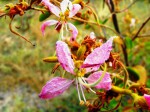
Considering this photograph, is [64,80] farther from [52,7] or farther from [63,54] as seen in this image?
[52,7]

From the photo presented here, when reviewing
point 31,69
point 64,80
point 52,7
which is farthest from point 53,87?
point 31,69

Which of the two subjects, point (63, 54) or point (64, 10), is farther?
point (64, 10)

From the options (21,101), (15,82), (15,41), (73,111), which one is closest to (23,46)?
(15,41)

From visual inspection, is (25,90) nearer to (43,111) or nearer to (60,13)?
(43,111)

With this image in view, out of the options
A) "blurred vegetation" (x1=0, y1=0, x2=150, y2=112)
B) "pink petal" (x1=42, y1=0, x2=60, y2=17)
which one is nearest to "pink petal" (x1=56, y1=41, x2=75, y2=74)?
"pink petal" (x1=42, y1=0, x2=60, y2=17)

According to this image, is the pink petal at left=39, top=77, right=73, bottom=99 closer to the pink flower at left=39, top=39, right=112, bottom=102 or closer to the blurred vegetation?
Result: the pink flower at left=39, top=39, right=112, bottom=102

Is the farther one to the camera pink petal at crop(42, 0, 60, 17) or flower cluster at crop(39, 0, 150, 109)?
pink petal at crop(42, 0, 60, 17)

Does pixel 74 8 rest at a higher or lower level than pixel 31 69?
higher

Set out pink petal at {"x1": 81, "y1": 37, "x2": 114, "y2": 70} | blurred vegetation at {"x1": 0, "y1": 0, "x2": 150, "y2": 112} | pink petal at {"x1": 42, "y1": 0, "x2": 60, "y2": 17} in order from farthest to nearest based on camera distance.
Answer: blurred vegetation at {"x1": 0, "y1": 0, "x2": 150, "y2": 112} < pink petal at {"x1": 42, "y1": 0, "x2": 60, "y2": 17} < pink petal at {"x1": 81, "y1": 37, "x2": 114, "y2": 70}

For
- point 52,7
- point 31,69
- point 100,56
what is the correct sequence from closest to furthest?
point 100,56 → point 52,7 → point 31,69
